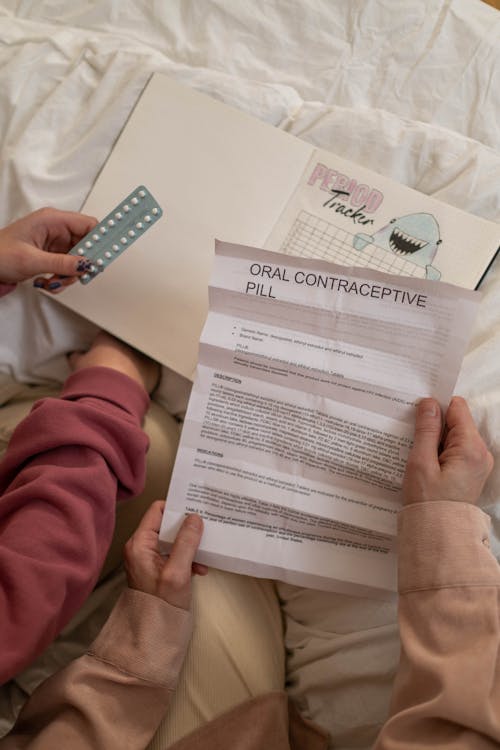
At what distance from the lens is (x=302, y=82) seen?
815 mm

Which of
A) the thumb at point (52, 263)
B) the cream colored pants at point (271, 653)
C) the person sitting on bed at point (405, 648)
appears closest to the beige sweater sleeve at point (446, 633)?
the person sitting on bed at point (405, 648)

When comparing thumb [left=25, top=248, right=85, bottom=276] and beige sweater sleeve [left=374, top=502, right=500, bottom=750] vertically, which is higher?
thumb [left=25, top=248, right=85, bottom=276]

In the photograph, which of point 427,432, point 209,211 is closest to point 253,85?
point 209,211

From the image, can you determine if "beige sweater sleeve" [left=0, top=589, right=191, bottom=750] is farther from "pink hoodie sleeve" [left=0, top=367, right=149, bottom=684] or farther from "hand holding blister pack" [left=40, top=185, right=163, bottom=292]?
"hand holding blister pack" [left=40, top=185, right=163, bottom=292]

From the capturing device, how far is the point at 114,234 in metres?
0.75

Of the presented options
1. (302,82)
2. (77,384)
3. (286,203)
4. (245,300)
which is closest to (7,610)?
(77,384)

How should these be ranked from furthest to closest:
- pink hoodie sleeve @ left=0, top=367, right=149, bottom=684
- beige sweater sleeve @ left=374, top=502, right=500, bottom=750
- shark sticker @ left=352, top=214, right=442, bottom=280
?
shark sticker @ left=352, top=214, right=442, bottom=280, pink hoodie sleeve @ left=0, top=367, right=149, bottom=684, beige sweater sleeve @ left=374, top=502, right=500, bottom=750

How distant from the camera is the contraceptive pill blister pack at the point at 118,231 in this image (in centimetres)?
74

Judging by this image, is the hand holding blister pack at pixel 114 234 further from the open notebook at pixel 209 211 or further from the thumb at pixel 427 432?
the thumb at pixel 427 432

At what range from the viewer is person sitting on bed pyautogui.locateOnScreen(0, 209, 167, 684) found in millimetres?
567

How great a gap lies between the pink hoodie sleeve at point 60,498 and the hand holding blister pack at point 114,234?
0.12m

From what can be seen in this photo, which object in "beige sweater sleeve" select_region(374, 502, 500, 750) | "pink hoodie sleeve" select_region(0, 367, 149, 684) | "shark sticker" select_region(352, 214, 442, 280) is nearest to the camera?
"beige sweater sleeve" select_region(374, 502, 500, 750)

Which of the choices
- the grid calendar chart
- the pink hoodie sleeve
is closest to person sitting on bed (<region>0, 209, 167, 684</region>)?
the pink hoodie sleeve

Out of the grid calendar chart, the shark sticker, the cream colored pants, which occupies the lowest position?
the cream colored pants
